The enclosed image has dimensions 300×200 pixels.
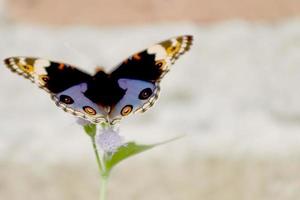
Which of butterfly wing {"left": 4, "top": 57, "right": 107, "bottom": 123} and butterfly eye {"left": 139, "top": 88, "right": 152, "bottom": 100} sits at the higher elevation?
butterfly eye {"left": 139, "top": 88, "right": 152, "bottom": 100}

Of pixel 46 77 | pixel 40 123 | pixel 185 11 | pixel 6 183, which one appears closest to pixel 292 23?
pixel 185 11

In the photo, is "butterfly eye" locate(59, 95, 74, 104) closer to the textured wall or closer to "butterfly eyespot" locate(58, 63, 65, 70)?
"butterfly eyespot" locate(58, 63, 65, 70)

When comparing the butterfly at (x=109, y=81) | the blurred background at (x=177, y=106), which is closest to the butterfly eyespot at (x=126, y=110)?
the butterfly at (x=109, y=81)

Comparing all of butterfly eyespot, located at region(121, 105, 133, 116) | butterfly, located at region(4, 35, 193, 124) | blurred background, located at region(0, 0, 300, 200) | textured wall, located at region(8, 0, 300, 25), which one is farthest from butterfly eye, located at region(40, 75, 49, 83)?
textured wall, located at region(8, 0, 300, 25)

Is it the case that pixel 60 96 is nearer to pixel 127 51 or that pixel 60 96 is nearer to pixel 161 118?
pixel 161 118

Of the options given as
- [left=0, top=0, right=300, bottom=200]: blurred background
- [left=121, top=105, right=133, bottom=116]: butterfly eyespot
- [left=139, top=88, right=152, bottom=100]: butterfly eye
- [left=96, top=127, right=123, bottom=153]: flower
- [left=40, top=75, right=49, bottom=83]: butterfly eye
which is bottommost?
[left=0, top=0, right=300, bottom=200]: blurred background

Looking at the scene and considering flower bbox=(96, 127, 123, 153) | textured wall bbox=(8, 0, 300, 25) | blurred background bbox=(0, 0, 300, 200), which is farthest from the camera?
textured wall bbox=(8, 0, 300, 25)

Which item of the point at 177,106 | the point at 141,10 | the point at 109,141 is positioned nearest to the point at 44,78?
the point at 109,141

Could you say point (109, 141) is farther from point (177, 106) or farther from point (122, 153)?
point (177, 106)
